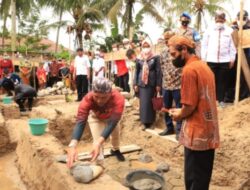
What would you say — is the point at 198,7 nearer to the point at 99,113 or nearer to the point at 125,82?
the point at 125,82

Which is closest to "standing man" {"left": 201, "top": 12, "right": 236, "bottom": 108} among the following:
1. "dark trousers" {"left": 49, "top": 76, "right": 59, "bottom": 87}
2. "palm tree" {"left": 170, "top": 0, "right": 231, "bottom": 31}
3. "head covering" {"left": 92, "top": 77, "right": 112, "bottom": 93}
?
Answer: "head covering" {"left": 92, "top": 77, "right": 112, "bottom": 93}

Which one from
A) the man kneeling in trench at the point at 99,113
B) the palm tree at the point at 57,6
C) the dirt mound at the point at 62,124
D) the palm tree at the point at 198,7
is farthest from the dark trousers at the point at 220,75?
the palm tree at the point at 57,6

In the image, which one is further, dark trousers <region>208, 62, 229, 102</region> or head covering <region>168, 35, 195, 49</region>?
dark trousers <region>208, 62, 229, 102</region>

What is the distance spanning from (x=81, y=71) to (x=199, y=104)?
666 cm

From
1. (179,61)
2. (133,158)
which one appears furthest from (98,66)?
(179,61)

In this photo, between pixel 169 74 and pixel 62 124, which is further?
pixel 62 124

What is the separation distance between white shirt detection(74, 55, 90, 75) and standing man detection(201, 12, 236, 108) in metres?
4.11

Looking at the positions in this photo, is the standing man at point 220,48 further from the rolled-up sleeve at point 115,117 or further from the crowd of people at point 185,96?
the rolled-up sleeve at point 115,117

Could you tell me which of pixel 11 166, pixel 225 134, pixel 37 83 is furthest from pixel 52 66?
pixel 225 134

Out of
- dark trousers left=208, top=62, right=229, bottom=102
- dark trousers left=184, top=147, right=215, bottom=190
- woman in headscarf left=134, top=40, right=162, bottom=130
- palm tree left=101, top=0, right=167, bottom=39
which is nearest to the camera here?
dark trousers left=184, top=147, right=215, bottom=190

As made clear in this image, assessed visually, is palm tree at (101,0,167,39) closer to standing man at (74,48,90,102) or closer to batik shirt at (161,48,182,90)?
standing man at (74,48,90,102)

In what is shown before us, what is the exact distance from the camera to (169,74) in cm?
550

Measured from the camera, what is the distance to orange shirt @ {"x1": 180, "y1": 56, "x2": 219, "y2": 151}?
2.96m

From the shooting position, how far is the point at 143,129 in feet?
21.7
